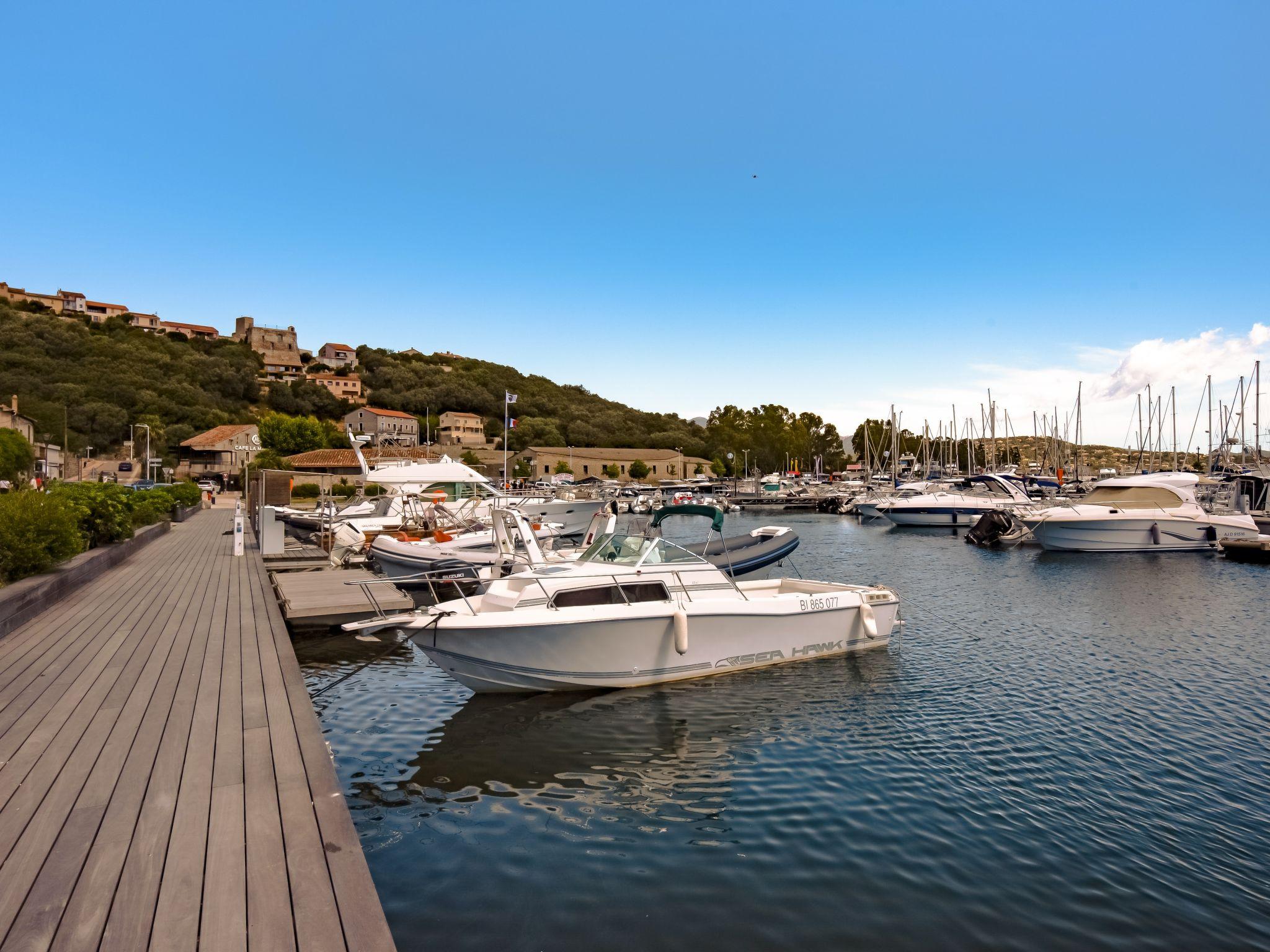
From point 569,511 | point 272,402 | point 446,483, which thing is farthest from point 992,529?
point 272,402

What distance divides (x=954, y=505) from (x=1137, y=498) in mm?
11248

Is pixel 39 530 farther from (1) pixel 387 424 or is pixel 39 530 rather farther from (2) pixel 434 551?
(1) pixel 387 424

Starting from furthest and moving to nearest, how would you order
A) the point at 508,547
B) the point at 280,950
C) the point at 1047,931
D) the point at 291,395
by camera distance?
the point at 291,395 < the point at 508,547 < the point at 1047,931 < the point at 280,950

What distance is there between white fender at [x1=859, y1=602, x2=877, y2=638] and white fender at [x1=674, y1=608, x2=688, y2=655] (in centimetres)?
359

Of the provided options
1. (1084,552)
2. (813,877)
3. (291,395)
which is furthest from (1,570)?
A: (291,395)

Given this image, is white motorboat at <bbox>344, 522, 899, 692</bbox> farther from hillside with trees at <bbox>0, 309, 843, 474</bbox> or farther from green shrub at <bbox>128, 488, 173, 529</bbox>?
hillside with trees at <bbox>0, 309, 843, 474</bbox>

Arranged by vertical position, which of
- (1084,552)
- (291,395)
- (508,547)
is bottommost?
(1084,552)

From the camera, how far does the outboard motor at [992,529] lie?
3362cm

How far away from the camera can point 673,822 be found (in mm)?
6758

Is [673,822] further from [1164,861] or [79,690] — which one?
[79,690]

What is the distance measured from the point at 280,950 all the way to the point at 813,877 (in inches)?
159

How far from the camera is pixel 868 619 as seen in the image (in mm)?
12047

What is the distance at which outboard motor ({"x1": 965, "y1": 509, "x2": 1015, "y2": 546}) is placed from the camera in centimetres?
3362

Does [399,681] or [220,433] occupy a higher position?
[220,433]
